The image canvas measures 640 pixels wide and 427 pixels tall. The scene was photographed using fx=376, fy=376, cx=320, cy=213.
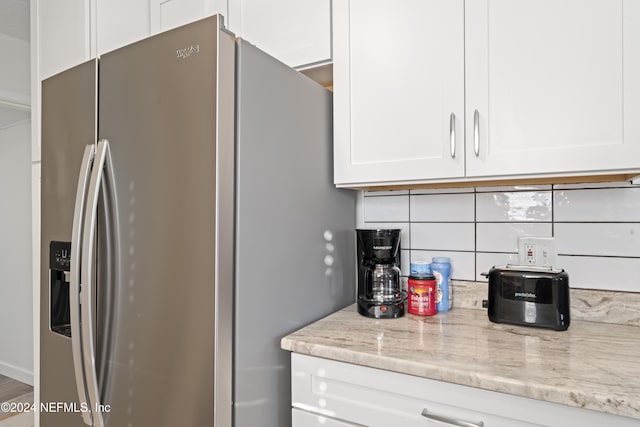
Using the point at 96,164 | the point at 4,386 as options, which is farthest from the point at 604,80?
the point at 4,386

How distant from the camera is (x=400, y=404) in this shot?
0.94 metres

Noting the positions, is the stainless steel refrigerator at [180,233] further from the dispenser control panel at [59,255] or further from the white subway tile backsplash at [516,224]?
the white subway tile backsplash at [516,224]

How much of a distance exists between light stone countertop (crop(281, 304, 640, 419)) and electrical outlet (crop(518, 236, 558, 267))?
0.22m

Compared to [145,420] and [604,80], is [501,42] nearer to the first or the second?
[604,80]

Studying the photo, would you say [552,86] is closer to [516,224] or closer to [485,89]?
[485,89]

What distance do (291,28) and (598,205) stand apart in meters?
1.24

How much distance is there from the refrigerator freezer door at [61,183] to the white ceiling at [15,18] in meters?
1.74

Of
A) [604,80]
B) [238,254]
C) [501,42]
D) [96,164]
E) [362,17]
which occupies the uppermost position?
[362,17]

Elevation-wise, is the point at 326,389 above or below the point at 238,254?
below

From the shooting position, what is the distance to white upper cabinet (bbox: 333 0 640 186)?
986 millimetres

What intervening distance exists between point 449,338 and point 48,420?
1405 mm

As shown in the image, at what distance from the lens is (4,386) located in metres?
3.29

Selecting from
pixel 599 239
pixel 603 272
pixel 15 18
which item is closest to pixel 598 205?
pixel 599 239

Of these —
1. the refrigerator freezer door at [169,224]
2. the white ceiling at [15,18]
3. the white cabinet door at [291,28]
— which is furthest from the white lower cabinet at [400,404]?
the white ceiling at [15,18]
